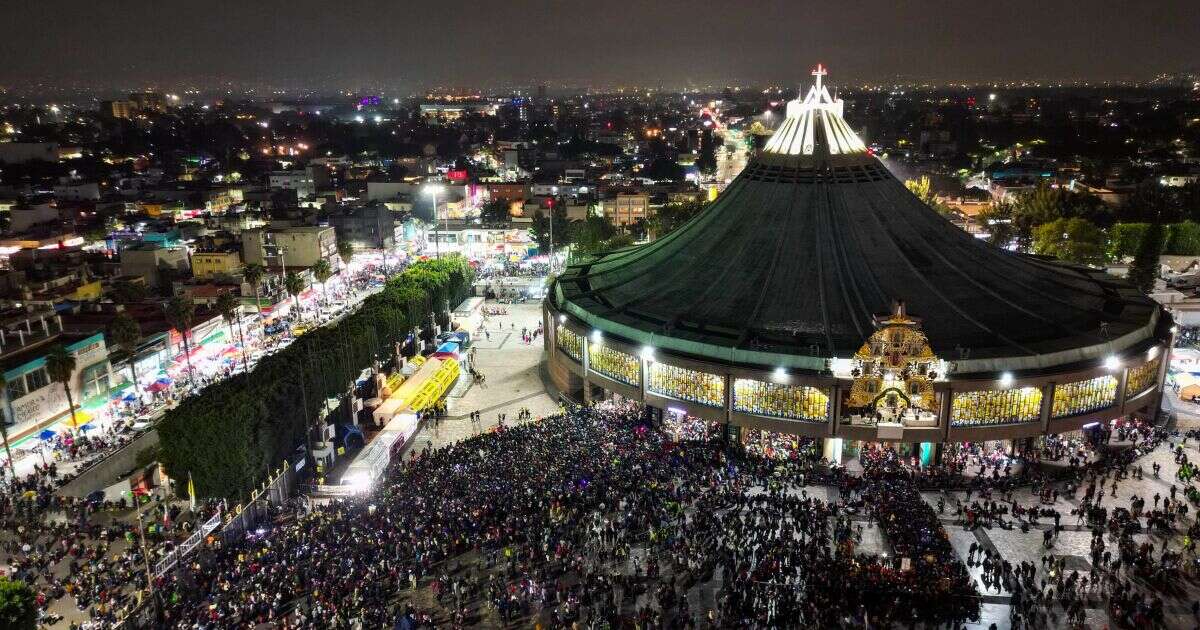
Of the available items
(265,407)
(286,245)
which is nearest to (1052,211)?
(265,407)

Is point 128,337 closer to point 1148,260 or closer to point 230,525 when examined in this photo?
point 230,525

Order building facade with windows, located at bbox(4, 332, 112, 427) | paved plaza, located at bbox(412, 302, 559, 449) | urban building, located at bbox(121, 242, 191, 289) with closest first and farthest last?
1. building facade with windows, located at bbox(4, 332, 112, 427)
2. paved plaza, located at bbox(412, 302, 559, 449)
3. urban building, located at bbox(121, 242, 191, 289)

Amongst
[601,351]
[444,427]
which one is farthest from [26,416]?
[601,351]

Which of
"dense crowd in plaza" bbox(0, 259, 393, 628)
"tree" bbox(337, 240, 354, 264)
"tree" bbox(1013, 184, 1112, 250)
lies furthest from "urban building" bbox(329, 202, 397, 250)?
"tree" bbox(1013, 184, 1112, 250)

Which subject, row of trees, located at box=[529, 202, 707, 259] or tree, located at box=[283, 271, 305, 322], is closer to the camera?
tree, located at box=[283, 271, 305, 322]

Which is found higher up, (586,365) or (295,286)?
(295,286)

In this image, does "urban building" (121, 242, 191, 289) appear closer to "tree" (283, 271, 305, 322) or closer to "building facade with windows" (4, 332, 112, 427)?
"tree" (283, 271, 305, 322)

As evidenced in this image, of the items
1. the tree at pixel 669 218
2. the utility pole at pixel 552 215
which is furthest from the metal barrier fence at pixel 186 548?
the tree at pixel 669 218

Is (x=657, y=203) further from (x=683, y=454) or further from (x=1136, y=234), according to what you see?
(x=683, y=454)
